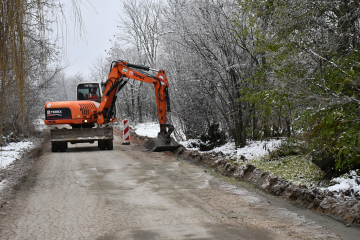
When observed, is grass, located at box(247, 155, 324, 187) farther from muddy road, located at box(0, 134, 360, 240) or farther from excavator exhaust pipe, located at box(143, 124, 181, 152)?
excavator exhaust pipe, located at box(143, 124, 181, 152)

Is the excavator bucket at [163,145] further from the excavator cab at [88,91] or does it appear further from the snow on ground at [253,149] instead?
the excavator cab at [88,91]

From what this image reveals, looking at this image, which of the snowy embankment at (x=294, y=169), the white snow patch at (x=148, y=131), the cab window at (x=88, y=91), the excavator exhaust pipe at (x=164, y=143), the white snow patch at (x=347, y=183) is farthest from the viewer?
the white snow patch at (x=148, y=131)

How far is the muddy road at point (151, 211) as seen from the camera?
4879 millimetres

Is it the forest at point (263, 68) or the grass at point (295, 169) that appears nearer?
the forest at point (263, 68)

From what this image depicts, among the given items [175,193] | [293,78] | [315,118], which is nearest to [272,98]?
[293,78]

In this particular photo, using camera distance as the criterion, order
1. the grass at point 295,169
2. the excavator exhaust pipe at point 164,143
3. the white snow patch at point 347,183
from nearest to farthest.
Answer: the white snow patch at point 347,183
the grass at point 295,169
the excavator exhaust pipe at point 164,143

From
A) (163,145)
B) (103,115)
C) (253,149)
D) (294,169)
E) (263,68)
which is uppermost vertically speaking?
(263,68)

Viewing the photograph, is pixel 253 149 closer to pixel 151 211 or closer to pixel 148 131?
pixel 151 211

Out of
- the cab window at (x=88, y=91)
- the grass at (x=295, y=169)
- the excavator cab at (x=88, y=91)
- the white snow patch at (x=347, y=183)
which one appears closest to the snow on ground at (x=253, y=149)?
the grass at (x=295, y=169)

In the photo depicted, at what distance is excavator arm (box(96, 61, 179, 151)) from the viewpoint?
593 inches

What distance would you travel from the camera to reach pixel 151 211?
5926mm

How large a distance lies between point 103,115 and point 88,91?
4.51m

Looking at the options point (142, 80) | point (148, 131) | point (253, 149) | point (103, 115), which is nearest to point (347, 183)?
point (253, 149)

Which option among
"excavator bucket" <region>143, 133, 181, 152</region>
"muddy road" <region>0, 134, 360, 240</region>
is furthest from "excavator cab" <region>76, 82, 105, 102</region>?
"muddy road" <region>0, 134, 360, 240</region>
